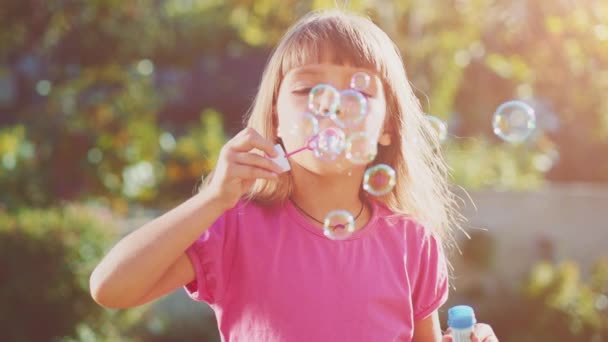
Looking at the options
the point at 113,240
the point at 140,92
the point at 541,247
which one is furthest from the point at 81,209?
the point at 541,247

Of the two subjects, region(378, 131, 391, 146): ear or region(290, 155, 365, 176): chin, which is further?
region(378, 131, 391, 146): ear

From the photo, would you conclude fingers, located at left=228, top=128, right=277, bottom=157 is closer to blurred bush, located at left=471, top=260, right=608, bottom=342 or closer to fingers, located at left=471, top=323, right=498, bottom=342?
fingers, located at left=471, top=323, right=498, bottom=342

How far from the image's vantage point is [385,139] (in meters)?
2.29

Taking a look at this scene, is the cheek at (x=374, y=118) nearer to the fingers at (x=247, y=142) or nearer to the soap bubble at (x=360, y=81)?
the soap bubble at (x=360, y=81)

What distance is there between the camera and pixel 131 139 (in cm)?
902

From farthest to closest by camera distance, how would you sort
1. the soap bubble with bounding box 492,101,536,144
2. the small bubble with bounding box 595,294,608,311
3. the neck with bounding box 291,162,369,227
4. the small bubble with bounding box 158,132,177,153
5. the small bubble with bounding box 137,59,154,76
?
the small bubble with bounding box 137,59,154,76 → the small bubble with bounding box 158,132,177,153 → the small bubble with bounding box 595,294,608,311 → the soap bubble with bounding box 492,101,536,144 → the neck with bounding box 291,162,369,227

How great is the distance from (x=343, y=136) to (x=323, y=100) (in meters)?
0.19

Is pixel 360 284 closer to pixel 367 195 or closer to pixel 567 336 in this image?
pixel 367 195

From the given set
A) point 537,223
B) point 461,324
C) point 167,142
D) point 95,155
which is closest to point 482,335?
point 461,324

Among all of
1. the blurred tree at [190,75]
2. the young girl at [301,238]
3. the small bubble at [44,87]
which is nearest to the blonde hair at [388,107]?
the young girl at [301,238]

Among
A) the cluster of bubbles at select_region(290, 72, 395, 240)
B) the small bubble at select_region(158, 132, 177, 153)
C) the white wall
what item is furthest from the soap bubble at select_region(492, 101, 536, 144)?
the small bubble at select_region(158, 132, 177, 153)

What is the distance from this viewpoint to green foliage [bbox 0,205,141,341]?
514 cm

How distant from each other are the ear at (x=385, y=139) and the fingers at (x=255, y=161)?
1.92ft

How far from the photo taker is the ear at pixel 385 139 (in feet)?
7.45
